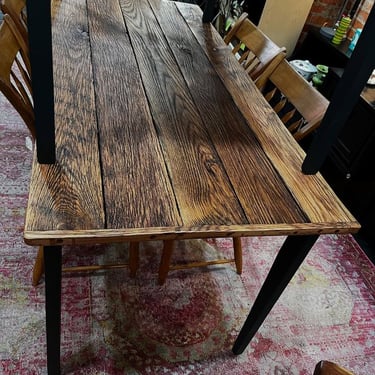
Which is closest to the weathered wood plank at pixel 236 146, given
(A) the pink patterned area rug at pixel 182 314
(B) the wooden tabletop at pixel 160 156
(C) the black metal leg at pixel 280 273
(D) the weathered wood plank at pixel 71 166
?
(B) the wooden tabletop at pixel 160 156

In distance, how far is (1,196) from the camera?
1.73 m

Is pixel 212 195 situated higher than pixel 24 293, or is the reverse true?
pixel 212 195

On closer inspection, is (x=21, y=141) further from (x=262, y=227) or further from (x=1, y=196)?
(x=262, y=227)

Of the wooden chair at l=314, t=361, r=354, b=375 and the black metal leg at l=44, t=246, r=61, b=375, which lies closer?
the wooden chair at l=314, t=361, r=354, b=375

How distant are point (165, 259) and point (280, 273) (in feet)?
1.63

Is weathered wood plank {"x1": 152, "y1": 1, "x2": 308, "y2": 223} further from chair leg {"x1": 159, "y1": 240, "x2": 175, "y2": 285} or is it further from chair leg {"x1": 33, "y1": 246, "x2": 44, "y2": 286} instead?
chair leg {"x1": 33, "y1": 246, "x2": 44, "y2": 286}

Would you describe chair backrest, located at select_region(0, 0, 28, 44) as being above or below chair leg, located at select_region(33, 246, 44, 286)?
above

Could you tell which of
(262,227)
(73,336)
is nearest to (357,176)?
(262,227)

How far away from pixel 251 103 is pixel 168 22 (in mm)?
742

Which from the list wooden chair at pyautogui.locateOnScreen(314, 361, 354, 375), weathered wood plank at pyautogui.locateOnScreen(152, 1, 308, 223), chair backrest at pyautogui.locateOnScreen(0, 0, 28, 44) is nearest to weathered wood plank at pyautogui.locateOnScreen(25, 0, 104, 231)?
chair backrest at pyautogui.locateOnScreen(0, 0, 28, 44)

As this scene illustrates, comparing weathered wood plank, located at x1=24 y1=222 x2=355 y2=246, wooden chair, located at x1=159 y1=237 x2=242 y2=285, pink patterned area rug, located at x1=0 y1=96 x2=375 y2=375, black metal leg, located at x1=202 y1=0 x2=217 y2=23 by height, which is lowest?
pink patterned area rug, located at x1=0 y1=96 x2=375 y2=375

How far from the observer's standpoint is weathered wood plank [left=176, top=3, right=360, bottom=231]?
35.7 inches

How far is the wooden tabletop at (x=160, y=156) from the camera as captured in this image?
76cm

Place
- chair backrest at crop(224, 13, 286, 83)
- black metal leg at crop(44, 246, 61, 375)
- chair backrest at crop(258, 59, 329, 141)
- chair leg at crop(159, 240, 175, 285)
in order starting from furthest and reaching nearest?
chair backrest at crop(224, 13, 286, 83)
chair leg at crop(159, 240, 175, 285)
chair backrest at crop(258, 59, 329, 141)
black metal leg at crop(44, 246, 61, 375)
